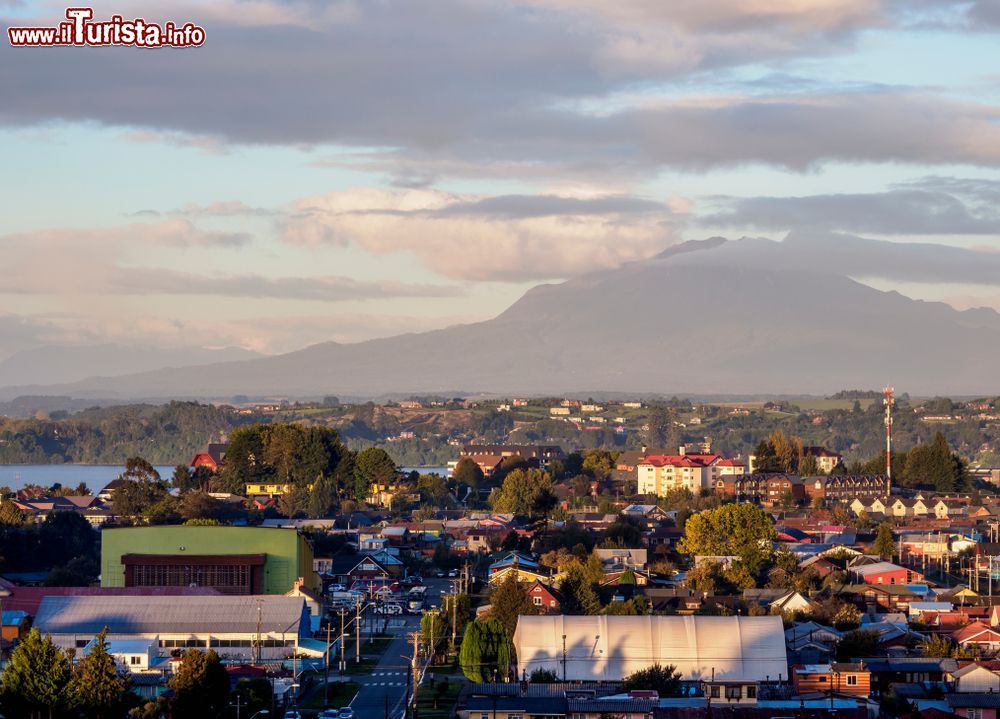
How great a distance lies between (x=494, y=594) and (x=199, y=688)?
15.9 m

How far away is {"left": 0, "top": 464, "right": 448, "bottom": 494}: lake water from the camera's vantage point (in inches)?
5273

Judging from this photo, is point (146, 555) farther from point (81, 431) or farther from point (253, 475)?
point (81, 431)

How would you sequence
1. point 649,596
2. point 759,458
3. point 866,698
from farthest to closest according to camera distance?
point 759,458 → point 649,596 → point 866,698

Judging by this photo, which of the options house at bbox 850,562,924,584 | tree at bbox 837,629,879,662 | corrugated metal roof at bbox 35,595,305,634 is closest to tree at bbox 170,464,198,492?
house at bbox 850,562,924,584

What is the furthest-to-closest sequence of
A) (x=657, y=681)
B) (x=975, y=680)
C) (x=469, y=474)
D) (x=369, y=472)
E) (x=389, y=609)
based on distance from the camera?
(x=469, y=474)
(x=369, y=472)
(x=389, y=609)
(x=975, y=680)
(x=657, y=681)

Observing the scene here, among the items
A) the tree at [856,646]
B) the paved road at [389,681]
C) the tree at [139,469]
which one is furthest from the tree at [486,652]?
the tree at [139,469]

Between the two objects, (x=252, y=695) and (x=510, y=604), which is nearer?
(x=252, y=695)

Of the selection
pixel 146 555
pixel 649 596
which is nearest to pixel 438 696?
pixel 649 596

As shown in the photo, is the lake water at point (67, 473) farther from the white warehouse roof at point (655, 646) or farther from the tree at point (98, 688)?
the tree at point (98, 688)

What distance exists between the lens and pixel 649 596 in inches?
2088

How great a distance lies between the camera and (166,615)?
47250 millimetres

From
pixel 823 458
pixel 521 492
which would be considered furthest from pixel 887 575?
pixel 823 458

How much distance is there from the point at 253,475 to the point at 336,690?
54584mm

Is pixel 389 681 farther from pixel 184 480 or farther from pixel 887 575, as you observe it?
pixel 184 480
